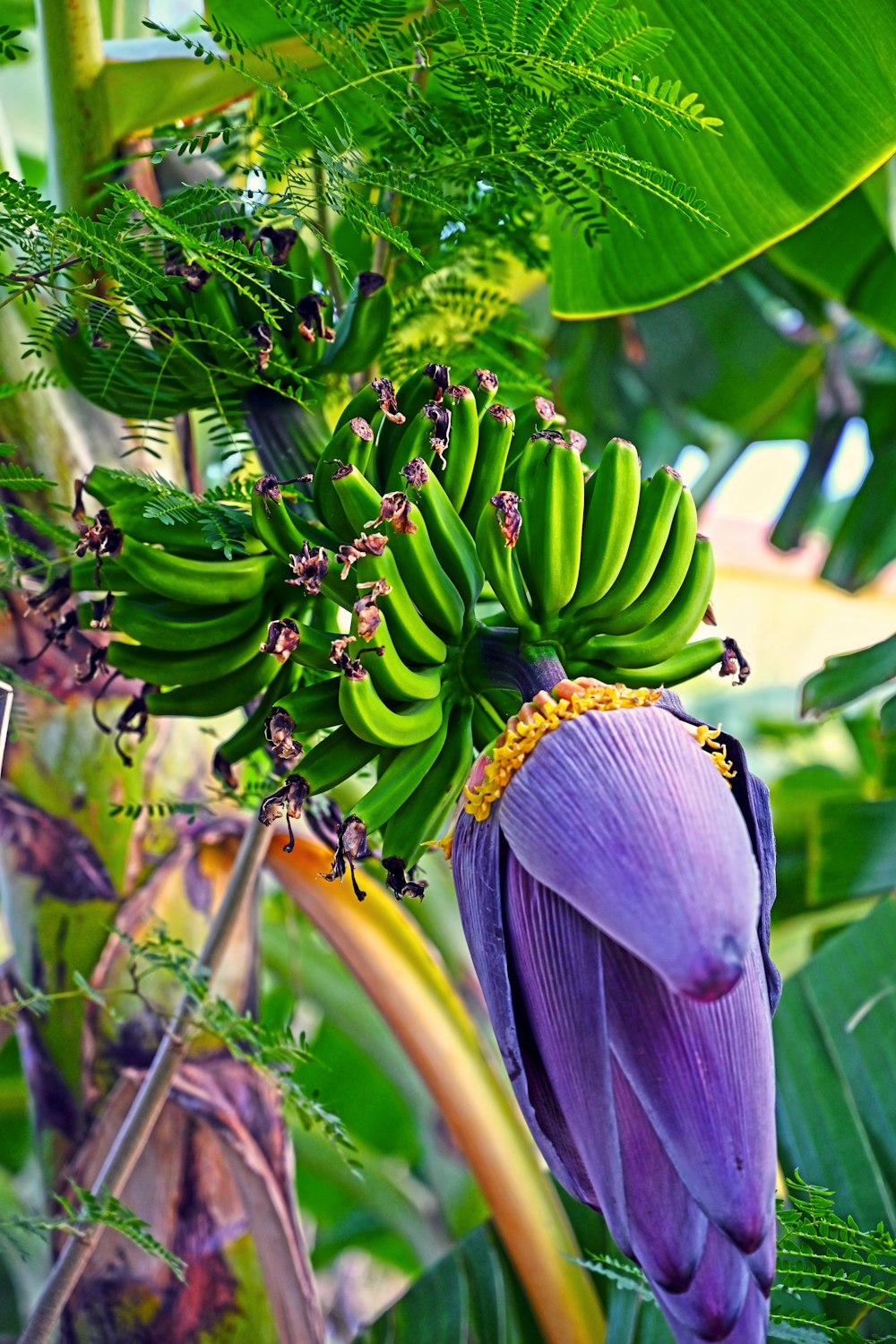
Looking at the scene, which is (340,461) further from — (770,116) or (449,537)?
(770,116)

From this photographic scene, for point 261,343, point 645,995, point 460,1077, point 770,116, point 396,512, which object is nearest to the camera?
point 645,995

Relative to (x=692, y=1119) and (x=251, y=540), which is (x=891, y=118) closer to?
(x=251, y=540)

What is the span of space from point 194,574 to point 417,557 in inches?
5.6

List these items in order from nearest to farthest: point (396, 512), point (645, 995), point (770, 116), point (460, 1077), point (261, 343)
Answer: point (645, 995)
point (396, 512)
point (261, 343)
point (770, 116)
point (460, 1077)

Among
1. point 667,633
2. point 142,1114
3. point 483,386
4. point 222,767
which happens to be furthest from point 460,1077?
point 483,386

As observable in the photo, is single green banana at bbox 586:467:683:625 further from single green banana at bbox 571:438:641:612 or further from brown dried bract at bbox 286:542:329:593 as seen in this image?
brown dried bract at bbox 286:542:329:593

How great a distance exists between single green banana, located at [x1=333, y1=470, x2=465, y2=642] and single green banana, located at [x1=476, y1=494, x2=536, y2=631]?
0.03 m

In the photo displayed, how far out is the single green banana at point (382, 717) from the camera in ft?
1.76

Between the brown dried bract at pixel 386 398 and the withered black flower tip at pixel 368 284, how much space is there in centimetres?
14

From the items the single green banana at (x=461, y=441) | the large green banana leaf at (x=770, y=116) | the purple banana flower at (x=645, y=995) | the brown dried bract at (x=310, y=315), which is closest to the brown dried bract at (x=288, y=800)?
the purple banana flower at (x=645, y=995)

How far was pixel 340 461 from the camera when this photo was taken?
615 millimetres

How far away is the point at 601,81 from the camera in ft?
1.92

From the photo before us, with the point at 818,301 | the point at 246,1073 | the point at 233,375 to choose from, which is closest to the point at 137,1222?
the point at 246,1073

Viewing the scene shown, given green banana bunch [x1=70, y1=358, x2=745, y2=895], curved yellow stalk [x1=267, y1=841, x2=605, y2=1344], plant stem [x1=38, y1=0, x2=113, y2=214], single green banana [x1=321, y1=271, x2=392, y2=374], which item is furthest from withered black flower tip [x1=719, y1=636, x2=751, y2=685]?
plant stem [x1=38, y1=0, x2=113, y2=214]
